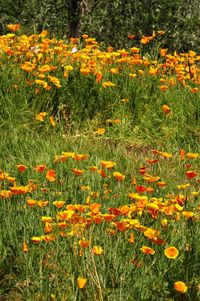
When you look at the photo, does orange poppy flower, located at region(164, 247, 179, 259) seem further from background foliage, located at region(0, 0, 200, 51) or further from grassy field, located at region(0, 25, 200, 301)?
background foliage, located at region(0, 0, 200, 51)

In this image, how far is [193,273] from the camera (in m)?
3.04

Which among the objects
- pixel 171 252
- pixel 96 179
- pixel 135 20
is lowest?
pixel 96 179

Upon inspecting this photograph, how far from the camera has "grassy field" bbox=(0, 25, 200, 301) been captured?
2898mm

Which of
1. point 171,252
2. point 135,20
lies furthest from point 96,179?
point 135,20

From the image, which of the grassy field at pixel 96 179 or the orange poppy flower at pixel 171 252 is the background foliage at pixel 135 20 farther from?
the orange poppy flower at pixel 171 252

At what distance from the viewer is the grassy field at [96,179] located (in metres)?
2.90

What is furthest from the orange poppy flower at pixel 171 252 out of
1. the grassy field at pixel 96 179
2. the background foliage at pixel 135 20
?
the background foliage at pixel 135 20

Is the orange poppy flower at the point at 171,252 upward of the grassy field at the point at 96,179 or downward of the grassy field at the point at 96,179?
upward

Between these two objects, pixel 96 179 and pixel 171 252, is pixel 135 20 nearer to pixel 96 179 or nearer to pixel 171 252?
pixel 96 179

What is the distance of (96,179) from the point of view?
416 cm

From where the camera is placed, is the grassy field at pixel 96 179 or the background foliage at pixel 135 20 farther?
the background foliage at pixel 135 20

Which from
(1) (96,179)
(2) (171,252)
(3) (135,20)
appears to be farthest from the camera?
(3) (135,20)

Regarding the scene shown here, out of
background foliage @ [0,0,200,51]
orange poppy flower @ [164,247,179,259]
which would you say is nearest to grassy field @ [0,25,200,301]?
orange poppy flower @ [164,247,179,259]

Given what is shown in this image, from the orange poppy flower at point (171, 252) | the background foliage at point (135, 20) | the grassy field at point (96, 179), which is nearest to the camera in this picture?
the orange poppy flower at point (171, 252)
